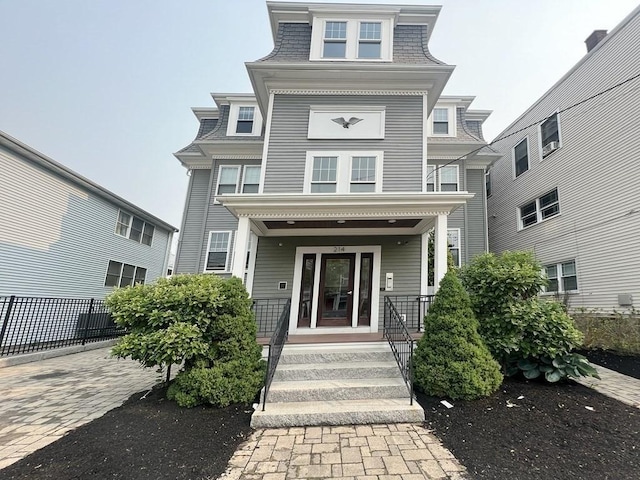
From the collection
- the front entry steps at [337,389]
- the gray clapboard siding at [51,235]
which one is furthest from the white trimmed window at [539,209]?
the gray clapboard siding at [51,235]

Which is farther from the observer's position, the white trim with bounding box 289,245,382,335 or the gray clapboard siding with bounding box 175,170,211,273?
the gray clapboard siding with bounding box 175,170,211,273

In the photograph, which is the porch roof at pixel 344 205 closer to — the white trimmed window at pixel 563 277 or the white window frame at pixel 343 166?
the white window frame at pixel 343 166

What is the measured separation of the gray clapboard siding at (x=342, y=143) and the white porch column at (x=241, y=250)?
2036 millimetres

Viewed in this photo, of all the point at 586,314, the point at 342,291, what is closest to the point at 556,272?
the point at 586,314

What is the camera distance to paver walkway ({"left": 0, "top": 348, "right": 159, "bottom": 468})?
339 cm

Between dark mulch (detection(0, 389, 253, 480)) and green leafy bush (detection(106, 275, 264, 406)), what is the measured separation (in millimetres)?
322

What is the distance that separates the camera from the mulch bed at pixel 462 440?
2.65 metres

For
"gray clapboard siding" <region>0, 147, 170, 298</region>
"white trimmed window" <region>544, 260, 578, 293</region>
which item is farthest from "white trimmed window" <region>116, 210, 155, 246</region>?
"white trimmed window" <region>544, 260, 578, 293</region>

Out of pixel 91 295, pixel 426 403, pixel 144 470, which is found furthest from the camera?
pixel 91 295

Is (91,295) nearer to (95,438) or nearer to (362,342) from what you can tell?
(95,438)

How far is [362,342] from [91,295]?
1170 cm

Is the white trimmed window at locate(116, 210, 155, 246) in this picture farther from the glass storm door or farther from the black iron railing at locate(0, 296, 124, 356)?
the glass storm door

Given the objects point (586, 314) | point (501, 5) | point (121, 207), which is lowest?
point (586, 314)

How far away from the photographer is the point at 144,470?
106 inches
